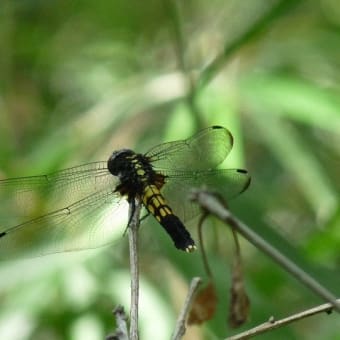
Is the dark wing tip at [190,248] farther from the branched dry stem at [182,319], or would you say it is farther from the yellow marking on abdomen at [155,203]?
the branched dry stem at [182,319]

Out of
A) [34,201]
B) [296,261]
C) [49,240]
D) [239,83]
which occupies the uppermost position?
[239,83]

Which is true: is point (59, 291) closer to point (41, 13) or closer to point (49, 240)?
point (49, 240)

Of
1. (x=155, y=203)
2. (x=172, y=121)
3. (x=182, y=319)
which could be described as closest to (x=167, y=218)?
(x=155, y=203)

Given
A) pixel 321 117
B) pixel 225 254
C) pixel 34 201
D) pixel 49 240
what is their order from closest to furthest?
pixel 49 240 → pixel 34 201 → pixel 321 117 → pixel 225 254

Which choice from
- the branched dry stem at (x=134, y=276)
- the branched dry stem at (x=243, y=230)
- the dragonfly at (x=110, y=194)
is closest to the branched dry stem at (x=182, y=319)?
the branched dry stem at (x=134, y=276)

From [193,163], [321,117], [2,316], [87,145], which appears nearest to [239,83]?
[321,117]

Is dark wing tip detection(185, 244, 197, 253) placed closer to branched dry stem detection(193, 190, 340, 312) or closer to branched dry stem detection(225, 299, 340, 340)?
branched dry stem detection(225, 299, 340, 340)

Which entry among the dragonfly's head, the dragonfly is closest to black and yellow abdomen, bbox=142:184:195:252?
the dragonfly

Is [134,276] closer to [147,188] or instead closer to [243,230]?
[243,230]
